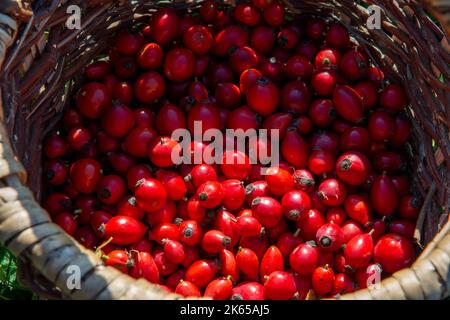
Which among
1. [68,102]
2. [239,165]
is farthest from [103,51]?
[239,165]

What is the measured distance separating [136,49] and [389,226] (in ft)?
3.18

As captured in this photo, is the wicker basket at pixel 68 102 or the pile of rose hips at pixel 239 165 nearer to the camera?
the wicker basket at pixel 68 102

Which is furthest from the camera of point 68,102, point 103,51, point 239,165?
point 103,51

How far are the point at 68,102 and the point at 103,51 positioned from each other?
23 cm

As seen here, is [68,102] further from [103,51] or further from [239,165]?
[239,165]

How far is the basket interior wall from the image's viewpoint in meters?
1.59

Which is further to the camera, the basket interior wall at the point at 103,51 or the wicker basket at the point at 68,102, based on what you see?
the basket interior wall at the point at 103,51

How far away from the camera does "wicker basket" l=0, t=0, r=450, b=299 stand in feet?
3.65

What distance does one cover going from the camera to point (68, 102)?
1.93 m

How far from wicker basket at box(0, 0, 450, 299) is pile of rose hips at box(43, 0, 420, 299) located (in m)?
0.07

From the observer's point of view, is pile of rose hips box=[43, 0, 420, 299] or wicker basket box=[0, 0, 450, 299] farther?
pile of rose hips box=[43, 0, 420, 299]

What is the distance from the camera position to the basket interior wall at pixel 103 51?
5.21 ft

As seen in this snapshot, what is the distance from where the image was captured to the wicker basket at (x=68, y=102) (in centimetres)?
111

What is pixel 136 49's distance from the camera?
6.45 ft
